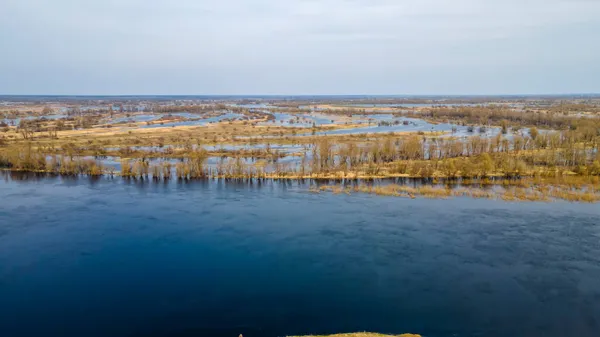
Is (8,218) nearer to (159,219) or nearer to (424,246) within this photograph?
(159,219)

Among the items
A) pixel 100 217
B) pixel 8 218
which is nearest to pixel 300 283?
pixel 100 217

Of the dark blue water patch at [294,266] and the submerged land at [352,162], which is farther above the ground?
the submerged land at [352,162]

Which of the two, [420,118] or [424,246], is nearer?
[424,246]

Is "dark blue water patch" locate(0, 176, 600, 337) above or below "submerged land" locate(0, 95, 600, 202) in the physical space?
below

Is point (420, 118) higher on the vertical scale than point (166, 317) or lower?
higher

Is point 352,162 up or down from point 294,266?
up

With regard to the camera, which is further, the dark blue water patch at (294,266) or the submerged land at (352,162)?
the submerged land at (352,162)

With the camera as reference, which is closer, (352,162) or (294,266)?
(294,266)

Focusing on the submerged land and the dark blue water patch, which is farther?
the submerged land
